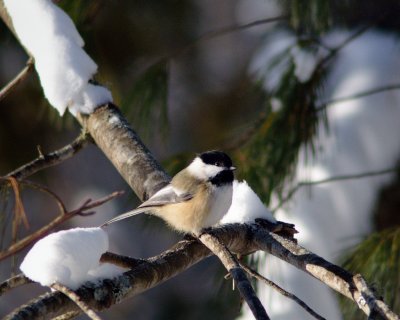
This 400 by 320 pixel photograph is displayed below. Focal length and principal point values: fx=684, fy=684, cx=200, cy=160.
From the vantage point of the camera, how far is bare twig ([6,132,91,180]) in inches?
44.1

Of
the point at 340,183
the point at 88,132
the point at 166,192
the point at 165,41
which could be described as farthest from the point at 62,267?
the point at 165,41

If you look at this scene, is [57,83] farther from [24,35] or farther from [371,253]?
[371,253]

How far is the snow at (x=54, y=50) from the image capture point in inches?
47.7

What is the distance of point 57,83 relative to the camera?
1.22 m

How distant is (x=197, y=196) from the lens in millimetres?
1312

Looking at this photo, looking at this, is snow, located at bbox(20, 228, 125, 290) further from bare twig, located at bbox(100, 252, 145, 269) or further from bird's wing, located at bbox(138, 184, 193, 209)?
bird's wing, located at bbox(138, 184, 193, 209)

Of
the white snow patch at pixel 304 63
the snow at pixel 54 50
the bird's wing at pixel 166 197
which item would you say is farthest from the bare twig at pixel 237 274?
the white snow patch at pixel 304 63

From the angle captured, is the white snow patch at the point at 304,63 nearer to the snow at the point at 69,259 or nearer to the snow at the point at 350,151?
the snow at the point at 350,151

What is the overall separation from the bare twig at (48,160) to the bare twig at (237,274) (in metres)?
0.31

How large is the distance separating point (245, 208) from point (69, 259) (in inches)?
16.4

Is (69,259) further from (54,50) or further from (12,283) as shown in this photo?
(54,50)

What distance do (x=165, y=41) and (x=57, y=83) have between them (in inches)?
62.7

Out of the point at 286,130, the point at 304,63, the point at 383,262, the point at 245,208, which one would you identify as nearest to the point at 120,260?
the point at 245,208

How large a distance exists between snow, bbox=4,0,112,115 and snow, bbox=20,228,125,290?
0.44 metres
